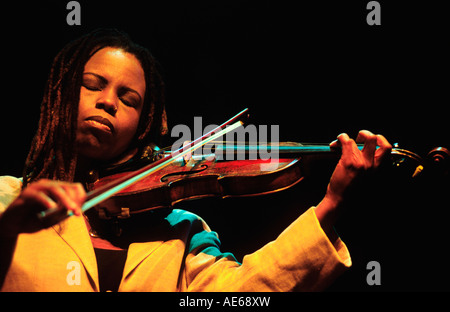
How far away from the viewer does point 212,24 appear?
184 cm

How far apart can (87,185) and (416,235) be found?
1443 millimetres

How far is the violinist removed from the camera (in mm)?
900

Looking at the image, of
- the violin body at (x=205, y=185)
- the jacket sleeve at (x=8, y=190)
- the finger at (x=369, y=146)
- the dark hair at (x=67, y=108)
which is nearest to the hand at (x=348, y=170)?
the finger at (x=369, y=146)

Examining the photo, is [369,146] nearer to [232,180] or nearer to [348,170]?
[348,170]

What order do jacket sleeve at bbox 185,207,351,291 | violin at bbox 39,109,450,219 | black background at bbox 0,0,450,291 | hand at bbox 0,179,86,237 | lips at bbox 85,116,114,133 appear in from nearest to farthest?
hand at bbox 0,179,86,237 < jacket sleeve at bbox 185,207,351,291 < violin at bbox 39,109,450,219 < lips at bbox 85,116,114,133 < black background at bbox 0,0,450,291

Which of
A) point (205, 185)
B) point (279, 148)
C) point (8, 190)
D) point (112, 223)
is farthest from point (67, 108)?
point (279, 148)

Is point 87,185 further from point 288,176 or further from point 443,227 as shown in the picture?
point 443,227

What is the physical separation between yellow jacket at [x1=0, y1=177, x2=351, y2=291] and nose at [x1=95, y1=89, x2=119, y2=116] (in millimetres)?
438

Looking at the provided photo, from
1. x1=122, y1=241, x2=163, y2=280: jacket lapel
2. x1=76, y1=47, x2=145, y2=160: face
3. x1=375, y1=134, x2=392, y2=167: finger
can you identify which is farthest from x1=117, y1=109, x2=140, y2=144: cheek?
x1=375, y1=134, x2=392, y2=167: finger

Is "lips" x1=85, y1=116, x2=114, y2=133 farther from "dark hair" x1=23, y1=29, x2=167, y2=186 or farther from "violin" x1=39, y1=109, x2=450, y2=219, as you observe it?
"violin" x1=39, y1=109, x2=450, y2=219

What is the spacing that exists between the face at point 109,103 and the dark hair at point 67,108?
0.11ft

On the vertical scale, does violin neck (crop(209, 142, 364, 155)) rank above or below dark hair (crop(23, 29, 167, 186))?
below

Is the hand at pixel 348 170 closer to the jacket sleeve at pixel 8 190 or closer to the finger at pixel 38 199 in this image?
the finger at pixel 38 199

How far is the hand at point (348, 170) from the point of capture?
93 centimetres
